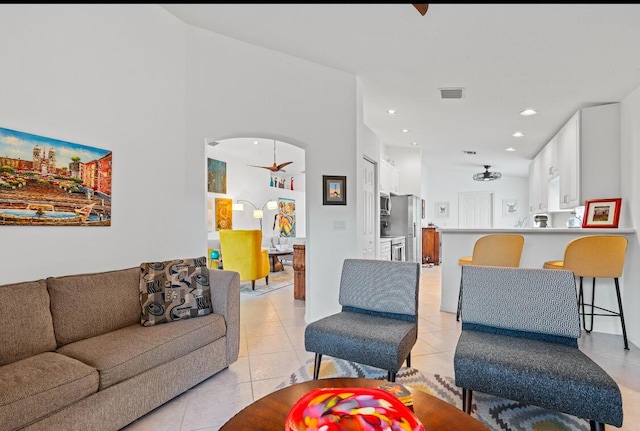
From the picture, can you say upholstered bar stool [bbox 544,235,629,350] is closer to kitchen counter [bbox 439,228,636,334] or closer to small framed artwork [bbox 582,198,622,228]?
kitchen counter [bbox 439,228,636,334]

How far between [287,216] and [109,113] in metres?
Result: 6.65

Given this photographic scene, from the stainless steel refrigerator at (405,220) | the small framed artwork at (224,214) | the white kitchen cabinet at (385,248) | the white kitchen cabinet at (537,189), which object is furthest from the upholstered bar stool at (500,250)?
the small framed artwork at (224,214)

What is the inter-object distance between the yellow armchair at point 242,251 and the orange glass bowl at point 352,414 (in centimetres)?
414

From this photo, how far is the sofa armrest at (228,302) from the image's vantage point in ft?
8.50

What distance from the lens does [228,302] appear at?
102 inches

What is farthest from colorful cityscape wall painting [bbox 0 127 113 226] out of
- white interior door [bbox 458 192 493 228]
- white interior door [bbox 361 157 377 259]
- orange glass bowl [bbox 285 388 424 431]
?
white interior door [bbox 458 192 493 228]

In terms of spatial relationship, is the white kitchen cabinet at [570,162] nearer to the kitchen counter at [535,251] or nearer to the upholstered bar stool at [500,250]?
the kitchen counter at [535,251]

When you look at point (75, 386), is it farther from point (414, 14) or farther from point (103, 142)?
point (414, 14)

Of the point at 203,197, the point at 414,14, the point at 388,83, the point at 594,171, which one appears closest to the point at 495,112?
the point at 594,171

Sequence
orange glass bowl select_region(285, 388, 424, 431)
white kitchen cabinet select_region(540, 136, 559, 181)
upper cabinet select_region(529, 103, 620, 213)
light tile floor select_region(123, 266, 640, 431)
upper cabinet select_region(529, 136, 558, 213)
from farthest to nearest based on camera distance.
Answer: upper cabinet select_region(529, 136, 558, 213), white kitchen cabinet select_region(540, 136, 559, 181), upper cabinet select_region(529, 103, 620, 213), light tile floor select_region(123, 266, 640, 431), orange glass bowl select_region(285, 388, 424, 431)

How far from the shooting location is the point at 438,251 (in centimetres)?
A: 884

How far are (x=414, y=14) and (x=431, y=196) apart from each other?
27.0 ft

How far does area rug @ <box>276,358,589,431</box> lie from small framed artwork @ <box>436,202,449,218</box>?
8420mm

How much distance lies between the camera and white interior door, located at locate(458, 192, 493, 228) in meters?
10.0
